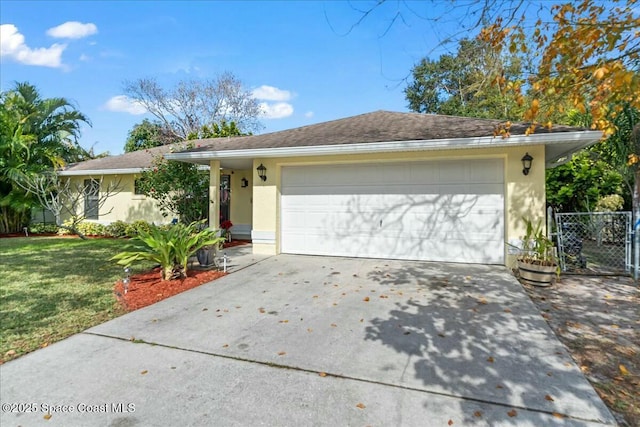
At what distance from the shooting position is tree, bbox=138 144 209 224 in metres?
9.44

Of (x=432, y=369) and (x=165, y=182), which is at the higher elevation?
(x=165, y=182)

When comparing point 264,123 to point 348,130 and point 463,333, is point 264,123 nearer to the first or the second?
point 348,130

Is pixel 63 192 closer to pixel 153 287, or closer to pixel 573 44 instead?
pixel 153 287

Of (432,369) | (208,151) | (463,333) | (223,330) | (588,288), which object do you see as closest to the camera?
(432,369)

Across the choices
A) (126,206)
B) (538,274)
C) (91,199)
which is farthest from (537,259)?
(91,199)

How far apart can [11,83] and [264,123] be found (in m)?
17.6

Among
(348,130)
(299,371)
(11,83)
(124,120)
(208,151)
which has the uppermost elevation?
(124,120)

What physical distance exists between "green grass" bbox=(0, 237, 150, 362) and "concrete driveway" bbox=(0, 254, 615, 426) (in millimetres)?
391

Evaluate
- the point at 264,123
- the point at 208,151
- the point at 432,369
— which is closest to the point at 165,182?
the point at 208,151

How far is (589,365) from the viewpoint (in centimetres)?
302

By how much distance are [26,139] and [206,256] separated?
11.0m

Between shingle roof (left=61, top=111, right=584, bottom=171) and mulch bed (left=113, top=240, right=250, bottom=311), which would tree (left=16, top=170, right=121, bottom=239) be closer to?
shingle roof (left=61, top=111, right=584, bottom=171)

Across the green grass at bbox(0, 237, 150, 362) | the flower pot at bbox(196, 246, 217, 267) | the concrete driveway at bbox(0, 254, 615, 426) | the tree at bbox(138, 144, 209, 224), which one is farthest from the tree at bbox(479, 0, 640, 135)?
the tree at bbox(138, 144, 209, 224)

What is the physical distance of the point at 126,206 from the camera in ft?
44.1
